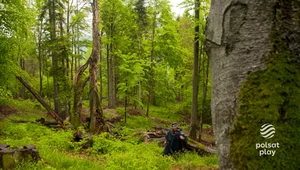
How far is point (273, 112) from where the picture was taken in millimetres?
1237

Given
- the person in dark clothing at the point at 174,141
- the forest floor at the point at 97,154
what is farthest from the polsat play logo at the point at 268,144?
the person in dark clothing at the point at 174,141

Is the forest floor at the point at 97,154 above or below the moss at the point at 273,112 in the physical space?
below

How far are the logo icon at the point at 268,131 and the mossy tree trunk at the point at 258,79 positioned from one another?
0.02m

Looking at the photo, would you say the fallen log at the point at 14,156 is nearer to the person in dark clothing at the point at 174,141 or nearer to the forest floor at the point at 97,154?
the forest floor at the point at 97,154

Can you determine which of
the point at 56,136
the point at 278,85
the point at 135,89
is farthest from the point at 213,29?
the point at 135,89

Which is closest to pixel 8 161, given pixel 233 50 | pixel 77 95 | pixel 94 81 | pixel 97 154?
pixel 97 154

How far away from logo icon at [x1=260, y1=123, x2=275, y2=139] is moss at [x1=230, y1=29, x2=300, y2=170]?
16 millimetres

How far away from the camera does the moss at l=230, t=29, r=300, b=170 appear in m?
1.21

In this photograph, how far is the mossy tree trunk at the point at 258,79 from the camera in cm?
124

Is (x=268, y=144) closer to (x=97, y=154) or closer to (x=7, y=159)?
(x=7, y=159)

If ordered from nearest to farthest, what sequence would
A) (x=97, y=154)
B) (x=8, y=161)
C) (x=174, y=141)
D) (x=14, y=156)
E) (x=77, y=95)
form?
(x=8, y=161), (x=14, y=156), (x=97, y=154), (x=174, y=141), (x=77, y=95)

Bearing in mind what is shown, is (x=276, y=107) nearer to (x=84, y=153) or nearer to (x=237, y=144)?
(x=237, y=144)

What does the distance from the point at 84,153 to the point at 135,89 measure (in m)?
22.4

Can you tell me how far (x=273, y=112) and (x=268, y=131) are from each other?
0.10 m
